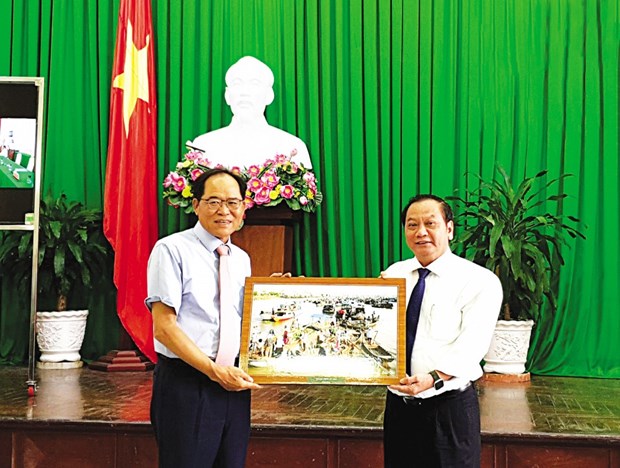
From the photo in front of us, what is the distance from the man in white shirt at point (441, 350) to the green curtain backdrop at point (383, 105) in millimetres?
3535

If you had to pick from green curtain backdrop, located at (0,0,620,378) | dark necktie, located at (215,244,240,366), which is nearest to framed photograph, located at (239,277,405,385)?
dark necktie, located at (215,244,240,366)

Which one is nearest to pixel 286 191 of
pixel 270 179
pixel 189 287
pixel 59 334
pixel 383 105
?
pixel 270 179

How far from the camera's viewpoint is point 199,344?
250 cm

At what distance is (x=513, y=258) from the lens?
5.43 metres

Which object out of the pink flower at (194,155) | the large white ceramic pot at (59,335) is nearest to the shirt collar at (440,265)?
the pink flower at (194,155)

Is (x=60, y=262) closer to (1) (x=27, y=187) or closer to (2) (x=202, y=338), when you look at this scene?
(1) (x=27, y=187)

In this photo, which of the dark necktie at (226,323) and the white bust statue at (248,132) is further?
the white bust statue at (248,132)

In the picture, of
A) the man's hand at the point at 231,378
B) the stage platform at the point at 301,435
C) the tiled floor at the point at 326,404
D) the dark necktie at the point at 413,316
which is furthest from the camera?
the tiled floor at the point at 326,404

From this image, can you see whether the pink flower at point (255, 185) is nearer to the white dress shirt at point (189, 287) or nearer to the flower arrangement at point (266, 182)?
the flower arrangement at point (266, 182)

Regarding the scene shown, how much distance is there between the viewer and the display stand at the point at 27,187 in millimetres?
4801

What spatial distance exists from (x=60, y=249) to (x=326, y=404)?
7.90ft

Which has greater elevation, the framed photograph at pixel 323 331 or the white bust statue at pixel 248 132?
the white bust statue at pixel 248 132

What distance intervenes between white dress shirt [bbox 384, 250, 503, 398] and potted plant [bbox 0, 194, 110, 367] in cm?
370

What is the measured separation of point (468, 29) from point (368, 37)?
2.25 feet
